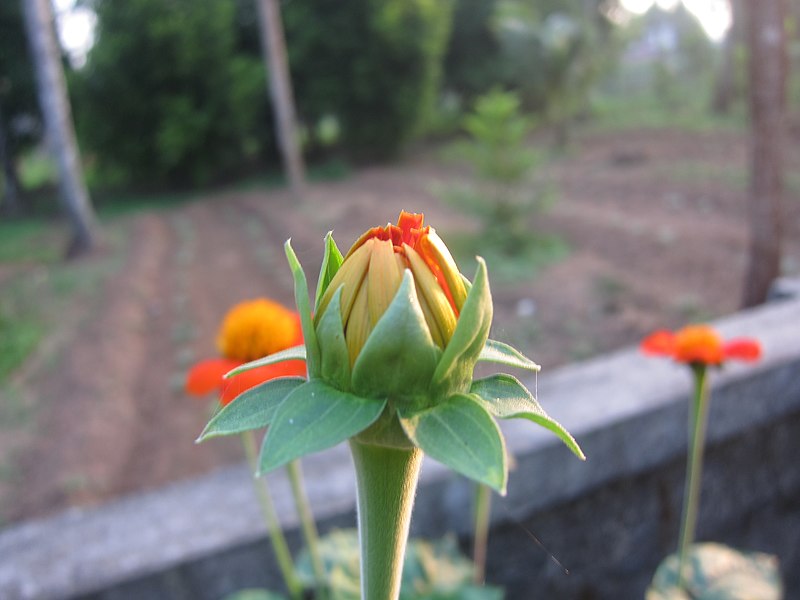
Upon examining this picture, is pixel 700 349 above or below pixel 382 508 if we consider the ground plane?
below

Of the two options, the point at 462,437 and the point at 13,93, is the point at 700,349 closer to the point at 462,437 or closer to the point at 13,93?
the point at 462,437

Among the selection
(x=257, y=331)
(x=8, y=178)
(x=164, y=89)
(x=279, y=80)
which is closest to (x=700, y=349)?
(x=257, y=331)

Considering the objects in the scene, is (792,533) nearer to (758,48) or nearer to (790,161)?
(758,48)

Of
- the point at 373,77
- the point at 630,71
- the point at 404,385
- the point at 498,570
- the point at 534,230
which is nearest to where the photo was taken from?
the point at 404,385

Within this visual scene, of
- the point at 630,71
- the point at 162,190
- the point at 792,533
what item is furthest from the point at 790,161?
the point at 630,71

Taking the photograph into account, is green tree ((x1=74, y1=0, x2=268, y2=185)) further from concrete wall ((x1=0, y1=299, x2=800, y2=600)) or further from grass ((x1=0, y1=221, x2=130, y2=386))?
concrete wall ((x1=0, y1=299, x2=800, y2=600))

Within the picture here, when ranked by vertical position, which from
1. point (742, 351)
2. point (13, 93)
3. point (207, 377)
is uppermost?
point (13, 93)

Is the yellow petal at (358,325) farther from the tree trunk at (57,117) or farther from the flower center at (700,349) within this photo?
the tree trunk at (57,117)

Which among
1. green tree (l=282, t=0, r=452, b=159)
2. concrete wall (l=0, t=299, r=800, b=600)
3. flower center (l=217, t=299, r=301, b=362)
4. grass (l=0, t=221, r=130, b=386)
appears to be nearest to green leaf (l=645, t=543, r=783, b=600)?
concrete wall (l=0, t=299, r=800, b=600)
